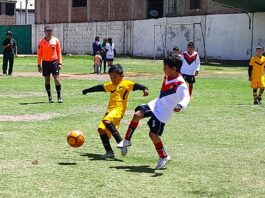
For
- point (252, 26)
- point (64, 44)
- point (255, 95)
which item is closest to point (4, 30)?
point (64, 44)

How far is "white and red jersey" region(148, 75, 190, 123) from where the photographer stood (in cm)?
772

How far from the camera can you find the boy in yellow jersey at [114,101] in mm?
8477

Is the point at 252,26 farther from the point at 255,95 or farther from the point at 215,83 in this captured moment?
the point at 255,95

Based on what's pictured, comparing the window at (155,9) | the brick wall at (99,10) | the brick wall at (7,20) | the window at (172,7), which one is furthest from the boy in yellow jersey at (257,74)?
the brick wall at (7,20)

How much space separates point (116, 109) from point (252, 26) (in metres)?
33.7

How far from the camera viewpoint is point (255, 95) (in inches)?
634

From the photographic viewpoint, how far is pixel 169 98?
779 cm

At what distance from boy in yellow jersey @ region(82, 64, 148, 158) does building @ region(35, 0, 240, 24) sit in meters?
34.3

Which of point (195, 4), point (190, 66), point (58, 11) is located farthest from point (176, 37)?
point (190, 66)

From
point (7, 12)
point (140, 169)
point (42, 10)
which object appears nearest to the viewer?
point (140, 169)

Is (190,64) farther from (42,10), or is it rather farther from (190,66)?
(42,10)

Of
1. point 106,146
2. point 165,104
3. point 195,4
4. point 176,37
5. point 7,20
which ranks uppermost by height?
point 195,4

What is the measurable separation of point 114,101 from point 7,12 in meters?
68.3

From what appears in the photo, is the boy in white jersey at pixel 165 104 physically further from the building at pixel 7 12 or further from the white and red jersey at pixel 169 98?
the building at pixel 7 12
